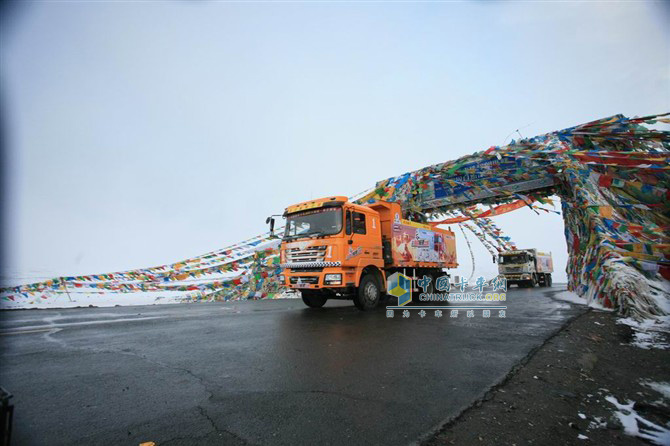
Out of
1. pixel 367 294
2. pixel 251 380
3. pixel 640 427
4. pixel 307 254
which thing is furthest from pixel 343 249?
pixel 640 427

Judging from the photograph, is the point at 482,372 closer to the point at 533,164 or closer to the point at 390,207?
the point at 390,207

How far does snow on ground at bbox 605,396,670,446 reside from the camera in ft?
10.5

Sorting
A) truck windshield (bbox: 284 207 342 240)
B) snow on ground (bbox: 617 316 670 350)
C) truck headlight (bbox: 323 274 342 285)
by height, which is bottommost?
snow on ground (bbox: 617 316 670 350)

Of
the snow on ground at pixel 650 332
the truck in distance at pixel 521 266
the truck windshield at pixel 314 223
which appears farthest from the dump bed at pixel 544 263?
the truck windshield at pixel 314 223

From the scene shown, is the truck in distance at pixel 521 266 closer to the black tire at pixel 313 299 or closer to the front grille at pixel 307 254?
the black tire at pixel 313 299

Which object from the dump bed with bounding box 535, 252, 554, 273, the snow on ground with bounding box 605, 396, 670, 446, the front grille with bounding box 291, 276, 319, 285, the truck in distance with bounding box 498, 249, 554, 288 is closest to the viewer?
the snow on ground with bounding box 605, 396, 670, 446

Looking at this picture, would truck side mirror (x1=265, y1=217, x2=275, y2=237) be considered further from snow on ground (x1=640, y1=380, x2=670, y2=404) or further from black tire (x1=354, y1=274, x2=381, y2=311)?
snow on ground (x1=640, y1=380, x2=670, y2=404)

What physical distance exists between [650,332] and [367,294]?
632 centimetres

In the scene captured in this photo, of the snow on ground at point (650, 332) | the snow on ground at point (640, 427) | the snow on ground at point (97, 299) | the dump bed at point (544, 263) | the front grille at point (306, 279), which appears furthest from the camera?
the dump bed at point (544, 263)

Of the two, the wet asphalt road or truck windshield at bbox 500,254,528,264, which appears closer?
the wet asphalt road

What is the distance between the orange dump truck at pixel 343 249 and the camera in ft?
32.7

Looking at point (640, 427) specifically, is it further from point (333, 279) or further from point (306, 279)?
point (306, 279)

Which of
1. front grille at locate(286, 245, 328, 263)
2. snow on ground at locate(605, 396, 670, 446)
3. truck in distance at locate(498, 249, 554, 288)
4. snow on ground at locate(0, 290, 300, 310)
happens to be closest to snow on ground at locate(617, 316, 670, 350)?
snow on ground at locate(605, 396, 670, 446)

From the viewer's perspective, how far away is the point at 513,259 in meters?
27.6
